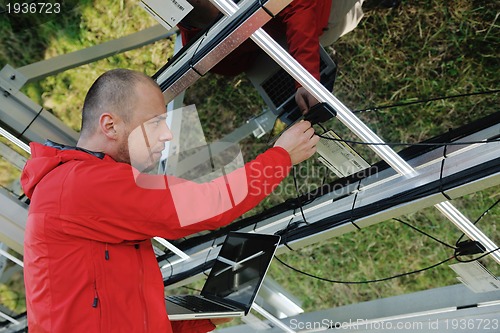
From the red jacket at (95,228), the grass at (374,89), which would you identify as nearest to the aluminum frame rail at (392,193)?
the red jacket at (95,228)

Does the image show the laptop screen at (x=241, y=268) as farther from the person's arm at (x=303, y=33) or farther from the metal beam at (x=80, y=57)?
the metal beam at (x=80, y=57)

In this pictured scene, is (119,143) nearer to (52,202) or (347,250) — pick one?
(52,202)

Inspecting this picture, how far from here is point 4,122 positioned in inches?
132

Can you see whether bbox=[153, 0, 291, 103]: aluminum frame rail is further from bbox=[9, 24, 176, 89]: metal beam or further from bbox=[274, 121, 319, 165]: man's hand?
bbox=[9, 24, 176, 89]: metal beam

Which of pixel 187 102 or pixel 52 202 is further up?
pixel 187 102

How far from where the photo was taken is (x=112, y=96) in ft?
6.81

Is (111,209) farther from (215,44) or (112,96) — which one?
(215,44)

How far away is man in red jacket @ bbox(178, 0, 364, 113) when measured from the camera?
2688 mm

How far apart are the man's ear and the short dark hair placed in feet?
0.07

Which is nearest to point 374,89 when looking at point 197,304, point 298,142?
point 197,304

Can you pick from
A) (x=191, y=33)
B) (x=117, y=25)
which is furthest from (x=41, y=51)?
(x=191, y=33)

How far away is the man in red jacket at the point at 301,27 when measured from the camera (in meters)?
2.69

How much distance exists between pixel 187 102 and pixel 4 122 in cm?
139

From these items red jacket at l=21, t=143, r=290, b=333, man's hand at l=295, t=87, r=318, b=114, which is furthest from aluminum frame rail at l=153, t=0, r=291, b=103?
red jacket at l=21, t=143, r=290, b=333
